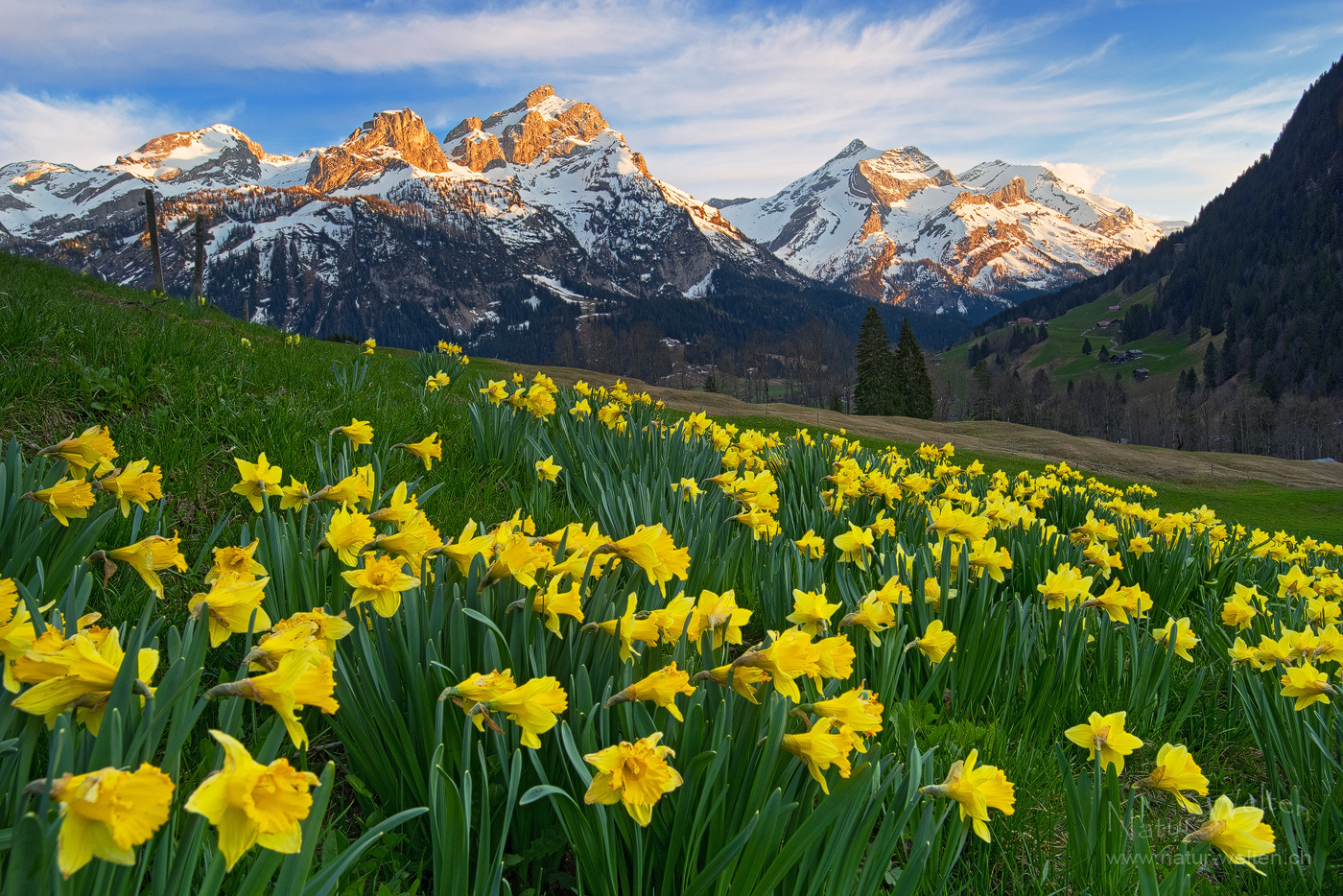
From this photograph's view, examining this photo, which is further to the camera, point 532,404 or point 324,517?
point 532,404

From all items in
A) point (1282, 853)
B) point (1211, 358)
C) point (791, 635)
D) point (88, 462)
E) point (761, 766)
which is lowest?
point (1282, 853)

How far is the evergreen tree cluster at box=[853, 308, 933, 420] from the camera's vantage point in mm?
56062

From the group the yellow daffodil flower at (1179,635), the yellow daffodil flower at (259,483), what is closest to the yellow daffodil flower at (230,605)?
the yellow daffodil flower at (259,483)

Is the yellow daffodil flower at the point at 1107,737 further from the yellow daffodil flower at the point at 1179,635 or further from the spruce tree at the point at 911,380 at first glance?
the spruce tree at the point at 911,380

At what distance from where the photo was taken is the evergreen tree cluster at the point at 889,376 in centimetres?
5606

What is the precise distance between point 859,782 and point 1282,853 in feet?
5.51

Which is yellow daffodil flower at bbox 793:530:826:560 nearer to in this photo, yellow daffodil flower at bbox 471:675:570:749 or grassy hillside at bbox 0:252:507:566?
grassy hillside at bbox 0:252:507:566

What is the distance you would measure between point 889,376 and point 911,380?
2370 mm

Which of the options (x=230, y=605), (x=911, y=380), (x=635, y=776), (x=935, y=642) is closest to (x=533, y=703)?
(x=635, y=776)

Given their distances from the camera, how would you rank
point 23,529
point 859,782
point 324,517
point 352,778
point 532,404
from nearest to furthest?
point 859,782 → point 352,778 → point 23,529 → point 324,517 → point 532,404

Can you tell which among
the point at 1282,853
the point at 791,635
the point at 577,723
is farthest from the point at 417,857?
the point at 1282,853

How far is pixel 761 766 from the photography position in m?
1.32

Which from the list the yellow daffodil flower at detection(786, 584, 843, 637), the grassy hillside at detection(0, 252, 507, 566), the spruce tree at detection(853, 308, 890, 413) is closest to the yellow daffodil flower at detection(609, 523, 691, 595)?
the yellow daffodil flower at detection(786, 584, 843, 637)

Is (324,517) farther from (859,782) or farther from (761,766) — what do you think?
(859,782)
